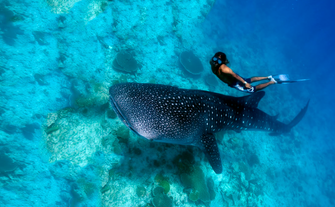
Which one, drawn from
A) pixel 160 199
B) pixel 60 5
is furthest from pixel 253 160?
pixel 60 5

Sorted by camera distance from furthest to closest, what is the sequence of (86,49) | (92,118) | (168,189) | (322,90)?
(322,90)
(86,49)
(92,118)
(168,189)

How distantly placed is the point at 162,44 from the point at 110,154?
875 centimetres

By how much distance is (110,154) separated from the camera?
240 inches

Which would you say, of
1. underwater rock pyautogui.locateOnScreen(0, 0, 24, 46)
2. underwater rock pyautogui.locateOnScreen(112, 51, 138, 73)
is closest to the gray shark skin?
underwater rock pyautogui.locateOnScreen(112, 51, 138, 73)

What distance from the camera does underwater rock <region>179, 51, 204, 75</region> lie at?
38.0ft

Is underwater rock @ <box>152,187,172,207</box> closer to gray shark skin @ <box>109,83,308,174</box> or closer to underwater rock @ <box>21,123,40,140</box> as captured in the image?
gray shark skin @ <box>109,83,308,174</box>

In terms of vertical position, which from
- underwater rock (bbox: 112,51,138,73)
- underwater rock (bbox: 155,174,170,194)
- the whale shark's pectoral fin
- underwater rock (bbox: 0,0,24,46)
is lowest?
underwater rock (bbox: 0,0,24,46)

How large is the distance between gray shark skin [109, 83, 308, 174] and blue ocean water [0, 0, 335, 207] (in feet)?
6.18

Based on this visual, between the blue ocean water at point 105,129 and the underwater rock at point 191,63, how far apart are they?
31 centimetres

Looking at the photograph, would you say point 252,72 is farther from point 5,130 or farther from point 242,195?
point 5,130

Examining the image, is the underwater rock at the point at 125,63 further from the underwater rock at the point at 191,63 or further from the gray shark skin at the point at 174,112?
the gray shark skin at the point at 174,112

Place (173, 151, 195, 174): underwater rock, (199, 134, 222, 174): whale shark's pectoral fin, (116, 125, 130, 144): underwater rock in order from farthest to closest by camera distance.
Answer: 1. (116, 125, 130, 144): underwater rock
2. (173, 151, 195, 174): underwater rock
3. (199, 134, 222, 174): whale shark's pectoral fin

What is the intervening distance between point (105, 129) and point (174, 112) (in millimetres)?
3822

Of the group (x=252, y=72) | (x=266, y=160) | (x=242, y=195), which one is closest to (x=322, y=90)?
(x=252, y=72)
